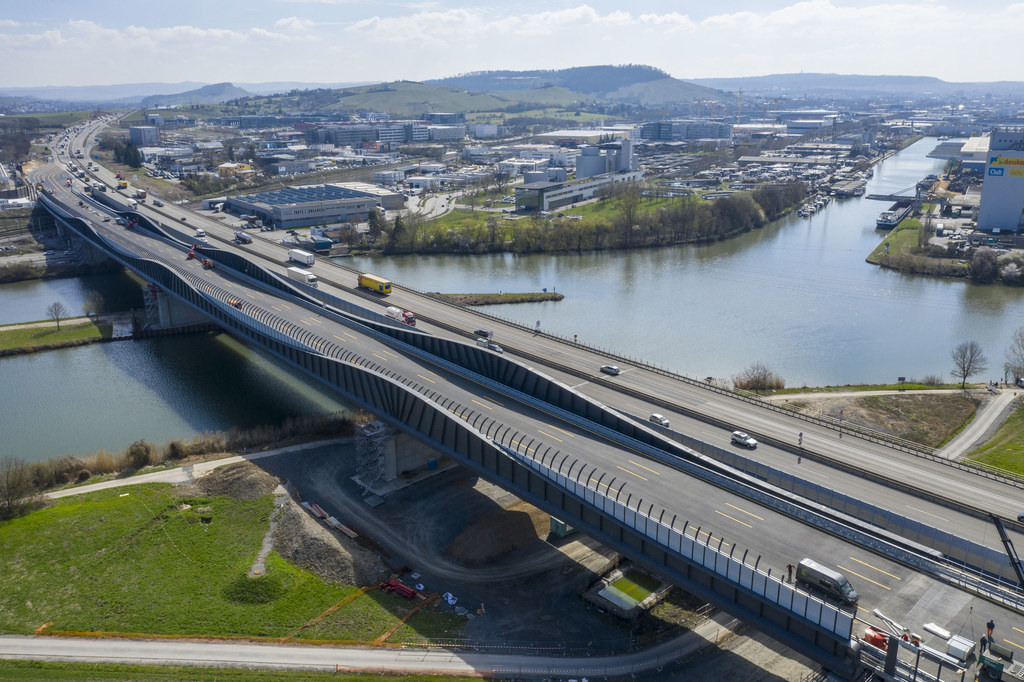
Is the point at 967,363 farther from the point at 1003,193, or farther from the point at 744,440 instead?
the point at 1003,193

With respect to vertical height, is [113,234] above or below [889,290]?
above

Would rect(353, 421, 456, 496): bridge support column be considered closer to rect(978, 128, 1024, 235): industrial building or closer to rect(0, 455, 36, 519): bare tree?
rect(0, 455, 36, 519): bare tree

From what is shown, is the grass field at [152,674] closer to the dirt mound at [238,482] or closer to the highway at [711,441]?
the highway at [711,441]

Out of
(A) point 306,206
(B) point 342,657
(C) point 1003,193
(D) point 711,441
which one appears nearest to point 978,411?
(D) point 711,441

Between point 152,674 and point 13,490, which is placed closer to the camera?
point 152,674

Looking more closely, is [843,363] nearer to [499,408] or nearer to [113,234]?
[499,408]

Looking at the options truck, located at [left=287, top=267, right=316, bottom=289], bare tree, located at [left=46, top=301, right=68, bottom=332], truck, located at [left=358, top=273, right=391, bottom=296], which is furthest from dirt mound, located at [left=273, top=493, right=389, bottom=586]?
bare tree, located at [left=46, top=301, right=68, bottom=332]

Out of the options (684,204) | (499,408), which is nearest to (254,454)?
(499,408)

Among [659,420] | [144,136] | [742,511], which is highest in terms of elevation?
[144,136]
